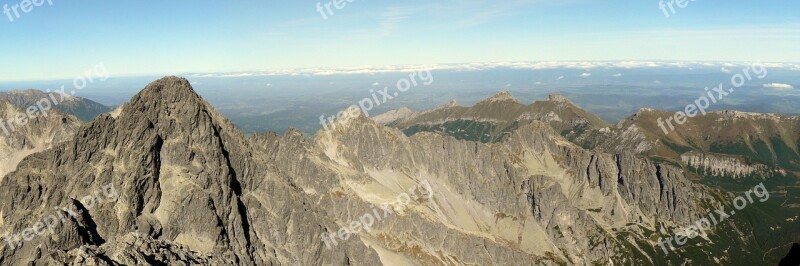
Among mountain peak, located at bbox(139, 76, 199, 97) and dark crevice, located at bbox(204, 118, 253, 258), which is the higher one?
mountain peak, located at bbox(139, 76, 199, 97)

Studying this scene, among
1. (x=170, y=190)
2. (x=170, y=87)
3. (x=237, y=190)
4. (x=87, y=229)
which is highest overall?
(x=170, y=87)

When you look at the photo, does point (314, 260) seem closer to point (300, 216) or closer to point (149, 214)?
point (300, 216)

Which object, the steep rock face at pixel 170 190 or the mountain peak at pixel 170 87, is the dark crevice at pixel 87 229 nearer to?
the steep rock face at pixel 170 190

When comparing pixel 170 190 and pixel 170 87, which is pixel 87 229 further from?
pixel 170 87

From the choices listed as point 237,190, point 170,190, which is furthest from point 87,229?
point 237,190

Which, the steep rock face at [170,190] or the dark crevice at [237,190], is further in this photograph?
the dark crevice at [237,190]

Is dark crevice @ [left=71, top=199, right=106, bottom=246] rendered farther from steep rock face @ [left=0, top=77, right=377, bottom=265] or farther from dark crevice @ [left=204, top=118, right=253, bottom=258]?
dark crevice @ [left=204, top=118, right=253, bottom=258]

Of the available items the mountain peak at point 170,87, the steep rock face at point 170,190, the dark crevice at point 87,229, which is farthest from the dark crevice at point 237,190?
the dark crevice at point 87,229

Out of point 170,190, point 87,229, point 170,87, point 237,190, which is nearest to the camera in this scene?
point 87,229

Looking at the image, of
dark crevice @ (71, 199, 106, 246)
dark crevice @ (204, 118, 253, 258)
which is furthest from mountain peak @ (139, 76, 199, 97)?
dark crevice @ (71, 199, 106, 246)
